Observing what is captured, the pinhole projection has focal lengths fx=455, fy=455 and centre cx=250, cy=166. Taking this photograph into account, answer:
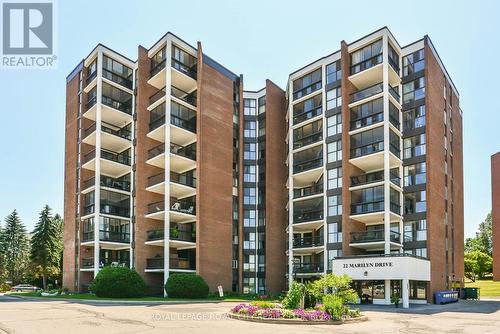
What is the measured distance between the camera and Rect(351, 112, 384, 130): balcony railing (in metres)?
44.2

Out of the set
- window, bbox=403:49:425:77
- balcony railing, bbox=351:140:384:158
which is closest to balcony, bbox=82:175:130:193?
balcony railing, bbox=351:140:384:158

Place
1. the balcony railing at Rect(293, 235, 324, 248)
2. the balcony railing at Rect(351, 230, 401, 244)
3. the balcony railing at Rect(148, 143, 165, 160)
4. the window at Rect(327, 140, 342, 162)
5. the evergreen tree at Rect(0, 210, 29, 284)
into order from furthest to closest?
the evergreen tree at Rect(0, 210, 29, 284) < the balcony railing at Rect(148, 143, 165, 160) < the balcony railing at Rect(293, 235, 324, 248) < the window at Rect(327, 140, 342, 162) < the balcony railing at Rect(351, 230, 401, 244)

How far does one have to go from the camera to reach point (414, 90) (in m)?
46.0

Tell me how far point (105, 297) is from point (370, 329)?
88.8ft

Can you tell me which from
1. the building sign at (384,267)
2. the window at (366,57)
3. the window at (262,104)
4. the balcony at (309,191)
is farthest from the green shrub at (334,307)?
the window at (262,104)

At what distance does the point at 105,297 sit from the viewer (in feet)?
132

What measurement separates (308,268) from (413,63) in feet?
77.9

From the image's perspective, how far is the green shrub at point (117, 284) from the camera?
39281mm

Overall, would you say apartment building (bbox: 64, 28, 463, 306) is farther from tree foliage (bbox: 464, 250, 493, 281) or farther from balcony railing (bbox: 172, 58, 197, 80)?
tree foliage (bbox: 464, 250, 493, 281)

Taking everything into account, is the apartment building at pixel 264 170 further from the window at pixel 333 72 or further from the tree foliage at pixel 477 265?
the tree foliage at pixel 477 265

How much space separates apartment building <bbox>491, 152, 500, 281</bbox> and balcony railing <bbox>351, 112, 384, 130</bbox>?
43909mm

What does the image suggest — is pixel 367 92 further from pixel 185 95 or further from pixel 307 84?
pixel 185 95

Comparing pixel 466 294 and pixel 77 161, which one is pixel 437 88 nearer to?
pixel 466 294

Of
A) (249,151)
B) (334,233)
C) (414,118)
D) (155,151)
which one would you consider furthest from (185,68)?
(414,118)
